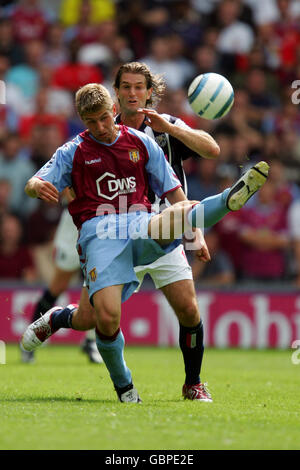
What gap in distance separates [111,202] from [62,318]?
4.28ft

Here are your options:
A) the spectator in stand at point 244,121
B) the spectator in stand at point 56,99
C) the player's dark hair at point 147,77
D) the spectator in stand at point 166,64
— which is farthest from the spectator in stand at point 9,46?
the player's dark hair at point 147,77

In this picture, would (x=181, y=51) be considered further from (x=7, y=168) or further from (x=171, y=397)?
(x=171, y=397)

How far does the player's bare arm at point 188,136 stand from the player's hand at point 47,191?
0.90m

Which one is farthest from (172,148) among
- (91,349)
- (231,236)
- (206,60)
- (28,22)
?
(28,22)

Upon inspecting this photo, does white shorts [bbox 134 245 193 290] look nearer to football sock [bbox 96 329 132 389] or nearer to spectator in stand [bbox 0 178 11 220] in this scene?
football sock [bbox 96 329 132 389]

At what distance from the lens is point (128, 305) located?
1244 cm

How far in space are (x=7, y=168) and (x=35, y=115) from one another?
1.61 metres

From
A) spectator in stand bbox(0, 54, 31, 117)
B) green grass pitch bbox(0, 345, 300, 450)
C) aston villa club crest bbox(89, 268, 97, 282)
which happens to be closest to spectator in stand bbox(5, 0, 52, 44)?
spectator in stand bbox(0, 54, 31, 117)

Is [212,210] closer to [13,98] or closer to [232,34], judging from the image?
[13,98]

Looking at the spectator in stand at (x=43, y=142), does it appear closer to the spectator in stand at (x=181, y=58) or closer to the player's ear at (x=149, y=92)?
the spectator in stand at (x=181, y=58)

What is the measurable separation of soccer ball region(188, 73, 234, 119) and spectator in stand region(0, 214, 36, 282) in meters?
6.03

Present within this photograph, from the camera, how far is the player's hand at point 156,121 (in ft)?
19.9

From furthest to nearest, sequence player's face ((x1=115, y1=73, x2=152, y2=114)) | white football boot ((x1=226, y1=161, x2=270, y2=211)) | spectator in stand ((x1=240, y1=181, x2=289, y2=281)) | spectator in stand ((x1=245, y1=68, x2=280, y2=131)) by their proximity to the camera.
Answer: spectator in stand ((x1=245, y1=68, x2=280, y2=131)), spectator in stand ((x1=240, y1=181, x2=289, y2=281)), player's face ((x1=115, y1=73, x2=152, y2=114)), white football boot ((x1=226, y1=161, x2=270, y2=211))

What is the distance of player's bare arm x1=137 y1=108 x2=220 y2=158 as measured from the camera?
242 inches
